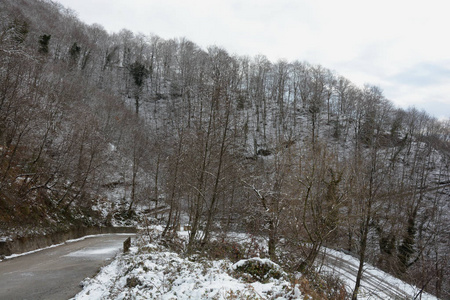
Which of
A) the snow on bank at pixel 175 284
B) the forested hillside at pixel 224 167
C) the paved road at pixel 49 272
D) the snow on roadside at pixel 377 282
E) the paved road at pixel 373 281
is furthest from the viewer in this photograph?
the snow on roadside at pixel 377 282

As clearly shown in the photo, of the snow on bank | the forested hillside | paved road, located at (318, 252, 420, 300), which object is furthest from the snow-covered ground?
paved road, located at (318, 252, 420, 300)

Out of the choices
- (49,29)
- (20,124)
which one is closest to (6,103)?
(20,124)

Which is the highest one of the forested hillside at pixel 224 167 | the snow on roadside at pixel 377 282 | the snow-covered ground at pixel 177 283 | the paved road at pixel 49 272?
the forested hillside at pixel 224 167

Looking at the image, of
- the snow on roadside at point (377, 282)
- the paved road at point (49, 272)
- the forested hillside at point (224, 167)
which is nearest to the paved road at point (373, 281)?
the snow on roadside at point (377, 282)

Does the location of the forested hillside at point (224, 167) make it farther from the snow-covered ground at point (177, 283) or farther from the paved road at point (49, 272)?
the snow-covered ground at point (177, 283)

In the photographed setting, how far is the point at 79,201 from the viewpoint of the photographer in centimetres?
2544

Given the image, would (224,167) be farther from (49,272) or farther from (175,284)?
(49,272)

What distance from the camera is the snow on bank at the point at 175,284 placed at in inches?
239

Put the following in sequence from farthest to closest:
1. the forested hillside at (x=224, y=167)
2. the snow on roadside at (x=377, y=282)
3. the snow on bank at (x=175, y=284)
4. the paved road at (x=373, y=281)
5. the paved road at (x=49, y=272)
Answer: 1. the snow on roadside at (x=377, y=282)
2. the paved road at (x=373, y=281)
3. the forested hillside at (x=224, y=167)
4. the paved road at (x=49, y=272)
5. the snow on bank at (x=175, y=284)

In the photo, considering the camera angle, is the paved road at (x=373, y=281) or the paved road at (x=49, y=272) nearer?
the paved road at (x=49, y=272)

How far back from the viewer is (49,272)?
35.3 feet

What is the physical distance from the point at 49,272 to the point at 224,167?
27.3 feet

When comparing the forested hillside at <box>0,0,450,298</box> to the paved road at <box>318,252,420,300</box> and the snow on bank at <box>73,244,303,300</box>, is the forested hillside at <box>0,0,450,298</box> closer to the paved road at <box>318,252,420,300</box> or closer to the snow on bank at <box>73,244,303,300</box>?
the paved road at <box>318,252,420,300</box>

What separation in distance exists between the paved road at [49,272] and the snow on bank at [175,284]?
33.2 inches
